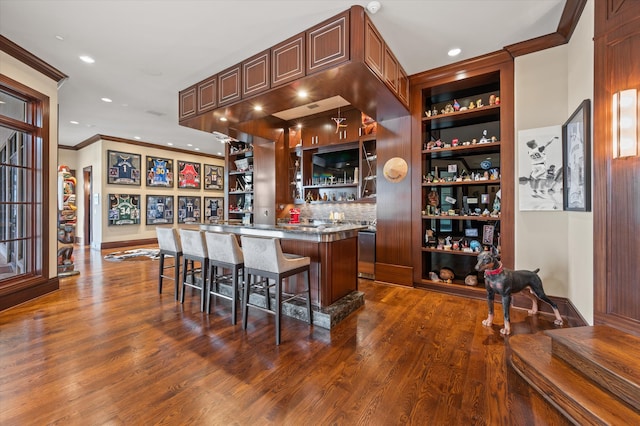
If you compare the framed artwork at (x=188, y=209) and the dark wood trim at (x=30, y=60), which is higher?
the dark wood trim at (x=30, y=60)

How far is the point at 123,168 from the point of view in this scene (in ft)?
26.9

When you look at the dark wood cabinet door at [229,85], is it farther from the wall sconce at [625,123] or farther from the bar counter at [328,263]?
the wall sconce at [625,123]

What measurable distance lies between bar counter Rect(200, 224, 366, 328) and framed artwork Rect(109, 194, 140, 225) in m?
6.57

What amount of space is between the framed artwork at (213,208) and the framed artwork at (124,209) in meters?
2.31

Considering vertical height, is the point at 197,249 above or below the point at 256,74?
below

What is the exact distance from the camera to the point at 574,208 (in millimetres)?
2850

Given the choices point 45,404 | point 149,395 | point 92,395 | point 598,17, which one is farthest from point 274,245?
point 598,17

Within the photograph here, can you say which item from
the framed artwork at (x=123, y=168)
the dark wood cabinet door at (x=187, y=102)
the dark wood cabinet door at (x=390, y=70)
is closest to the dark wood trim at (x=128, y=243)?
the framed artwork at (x=123, y=168)

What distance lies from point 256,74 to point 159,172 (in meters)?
7.05

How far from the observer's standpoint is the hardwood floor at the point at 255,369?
174 cm

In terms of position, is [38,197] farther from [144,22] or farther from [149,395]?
[149,395]

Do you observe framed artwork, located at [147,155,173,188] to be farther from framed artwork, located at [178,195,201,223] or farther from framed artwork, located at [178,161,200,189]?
framed artwork, located at [178,195,201,223]

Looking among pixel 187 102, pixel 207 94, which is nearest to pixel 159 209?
pixel 187 102

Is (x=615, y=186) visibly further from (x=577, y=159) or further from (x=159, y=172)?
(x=159, y=172)
